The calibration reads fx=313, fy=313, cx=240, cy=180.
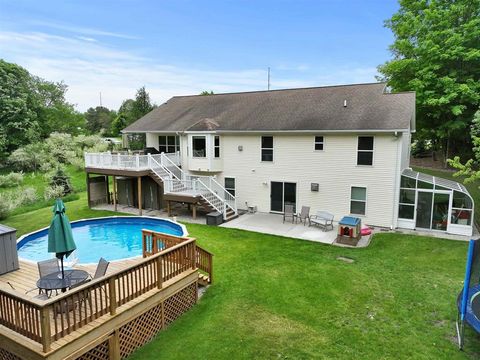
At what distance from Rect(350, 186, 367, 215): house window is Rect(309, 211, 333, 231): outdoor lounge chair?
1.33 meters

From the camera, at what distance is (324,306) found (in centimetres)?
797

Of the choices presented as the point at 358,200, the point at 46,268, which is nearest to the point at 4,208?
the point at 46,268

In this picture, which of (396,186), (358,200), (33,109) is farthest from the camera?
(33,109)

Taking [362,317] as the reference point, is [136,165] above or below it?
above

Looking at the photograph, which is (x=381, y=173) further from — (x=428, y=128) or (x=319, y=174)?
(x=428, y=128)

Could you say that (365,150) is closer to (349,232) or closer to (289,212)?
(349,232)

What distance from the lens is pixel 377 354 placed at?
6.22m

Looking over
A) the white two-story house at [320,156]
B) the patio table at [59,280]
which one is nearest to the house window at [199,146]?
the white two-story house at [320,156]

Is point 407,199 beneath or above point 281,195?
above

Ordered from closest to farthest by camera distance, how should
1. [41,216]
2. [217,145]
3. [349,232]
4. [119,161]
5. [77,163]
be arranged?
1. [349,232]
2. [119,161]
3. [41,216]
4. [217,145]
5. [77,163]

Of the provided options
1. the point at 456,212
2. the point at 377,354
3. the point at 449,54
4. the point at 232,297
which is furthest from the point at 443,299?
the point at 449,54

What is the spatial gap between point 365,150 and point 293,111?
4932mm

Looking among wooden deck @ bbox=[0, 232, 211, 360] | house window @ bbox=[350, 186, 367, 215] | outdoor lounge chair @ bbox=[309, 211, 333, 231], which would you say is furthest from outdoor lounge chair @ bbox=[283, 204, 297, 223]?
wooden deck @ bbox=[0, 232, 211, 360]

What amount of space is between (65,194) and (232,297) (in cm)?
2144
